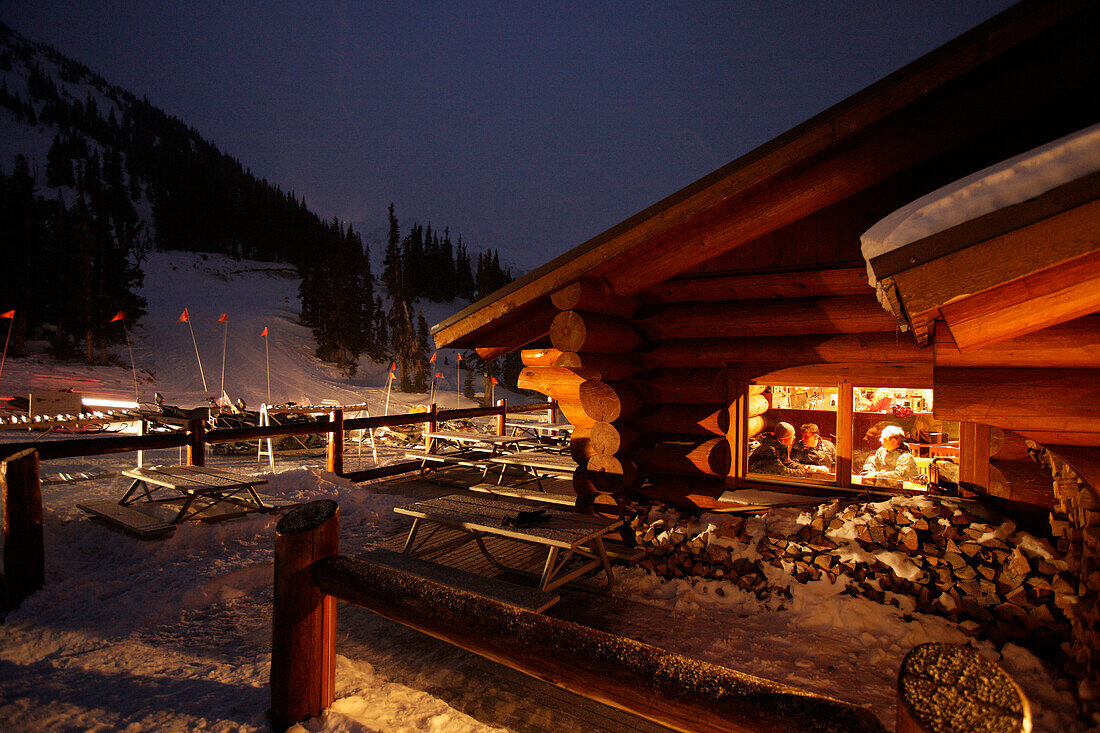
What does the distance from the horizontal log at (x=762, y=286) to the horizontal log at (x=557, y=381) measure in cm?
115

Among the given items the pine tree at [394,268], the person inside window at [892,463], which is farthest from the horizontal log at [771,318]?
the pine tree at [394,268]

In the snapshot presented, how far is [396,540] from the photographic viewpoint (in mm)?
5578

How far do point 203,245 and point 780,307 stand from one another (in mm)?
91301

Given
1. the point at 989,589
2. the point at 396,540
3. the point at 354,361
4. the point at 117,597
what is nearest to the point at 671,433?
the point at 989,589

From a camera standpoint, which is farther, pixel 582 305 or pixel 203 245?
pixel 203 245

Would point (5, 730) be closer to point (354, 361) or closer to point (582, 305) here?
point (582, 305)

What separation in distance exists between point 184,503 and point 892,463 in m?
8.62

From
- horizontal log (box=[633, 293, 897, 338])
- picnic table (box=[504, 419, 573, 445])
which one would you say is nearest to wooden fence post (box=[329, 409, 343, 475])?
picnic table (box=[504, 419, 573, 445])

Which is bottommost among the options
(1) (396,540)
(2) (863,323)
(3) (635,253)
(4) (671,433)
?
(1) (396,540)

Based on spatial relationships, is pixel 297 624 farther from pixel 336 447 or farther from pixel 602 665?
pixel 336 447

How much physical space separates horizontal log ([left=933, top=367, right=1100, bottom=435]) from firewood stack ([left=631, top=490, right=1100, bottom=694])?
2.80ft

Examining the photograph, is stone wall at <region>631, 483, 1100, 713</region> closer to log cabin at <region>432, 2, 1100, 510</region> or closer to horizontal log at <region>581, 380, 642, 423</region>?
log cabin at <region>432, 2, 1100, 510</region>

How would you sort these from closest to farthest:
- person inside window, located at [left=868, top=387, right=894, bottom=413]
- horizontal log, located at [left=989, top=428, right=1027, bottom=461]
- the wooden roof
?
the wooden roof → horizontal log, located at [left=989, top=428, right=1027, bottom=461] → person inside window, located at [left=868, top=387, right=894, bottom=413]

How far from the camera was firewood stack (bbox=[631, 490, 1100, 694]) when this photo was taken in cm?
323
